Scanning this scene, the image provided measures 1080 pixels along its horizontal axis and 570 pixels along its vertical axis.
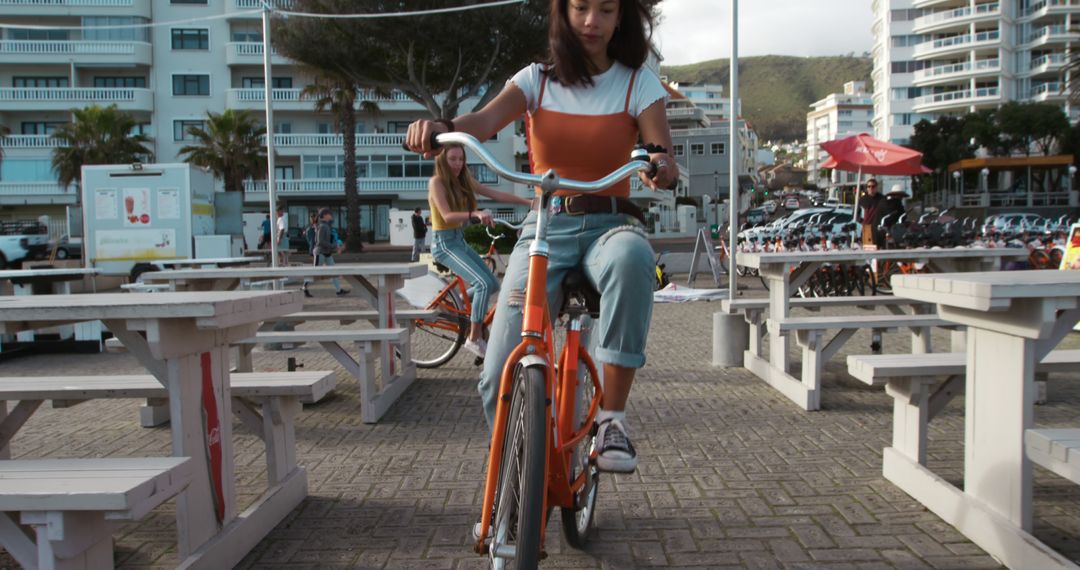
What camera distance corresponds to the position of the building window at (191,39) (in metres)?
49.2

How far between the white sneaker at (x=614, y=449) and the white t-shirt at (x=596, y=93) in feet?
3.46

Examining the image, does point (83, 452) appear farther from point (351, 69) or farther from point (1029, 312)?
point (351, 69)

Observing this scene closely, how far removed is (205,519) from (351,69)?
25.1m

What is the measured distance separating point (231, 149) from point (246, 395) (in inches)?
1670

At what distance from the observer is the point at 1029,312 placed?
2.98 metres

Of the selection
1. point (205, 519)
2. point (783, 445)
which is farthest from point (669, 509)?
point (205, 519)

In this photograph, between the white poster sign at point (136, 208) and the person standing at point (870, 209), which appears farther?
the white poster sign at point (136, 208)

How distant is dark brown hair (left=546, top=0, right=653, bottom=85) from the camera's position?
2887 millimetres

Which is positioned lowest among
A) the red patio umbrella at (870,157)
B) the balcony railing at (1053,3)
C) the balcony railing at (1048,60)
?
the red patio umbrella at (870,157)

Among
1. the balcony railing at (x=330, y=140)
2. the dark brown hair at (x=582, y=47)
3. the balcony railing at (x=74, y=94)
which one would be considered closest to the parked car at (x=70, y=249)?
the balcony railing at (x=74, y=94)

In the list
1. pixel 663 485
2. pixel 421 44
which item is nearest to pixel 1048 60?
pixel 421 44

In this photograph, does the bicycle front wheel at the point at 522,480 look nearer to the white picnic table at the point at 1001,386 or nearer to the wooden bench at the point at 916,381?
the white picnic table at the point at 1001,386

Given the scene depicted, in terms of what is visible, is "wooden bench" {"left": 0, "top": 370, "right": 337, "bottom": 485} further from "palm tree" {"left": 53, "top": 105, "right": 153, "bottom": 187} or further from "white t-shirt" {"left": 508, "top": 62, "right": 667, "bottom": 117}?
"palm tree" {"left": 53, "top": 105, "right": 153, "bottom": 187}

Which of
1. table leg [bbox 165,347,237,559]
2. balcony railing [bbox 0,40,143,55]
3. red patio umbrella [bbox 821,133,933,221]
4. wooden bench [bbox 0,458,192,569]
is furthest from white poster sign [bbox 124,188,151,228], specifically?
balcony railing [bbox 0,40,143,55]
